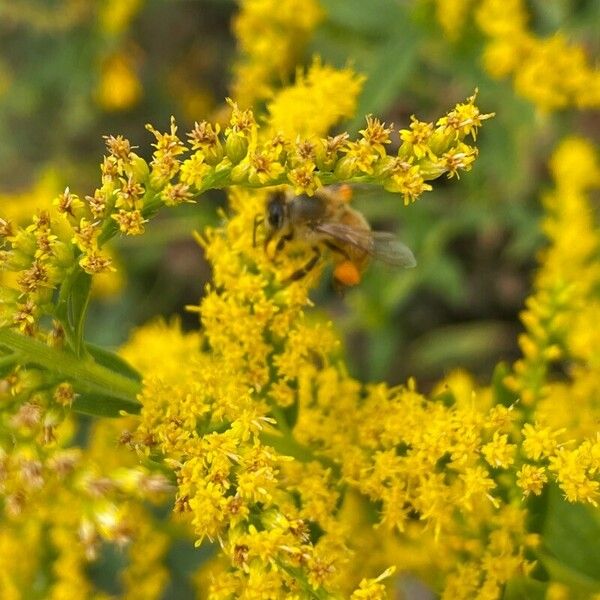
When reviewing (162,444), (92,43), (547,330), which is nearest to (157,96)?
(92,43)

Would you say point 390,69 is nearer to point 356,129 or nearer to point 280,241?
A: point 356,129

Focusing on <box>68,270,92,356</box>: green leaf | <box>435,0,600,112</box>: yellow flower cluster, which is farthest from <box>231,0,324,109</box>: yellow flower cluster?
<box>68,270,92,356</box>: green leaf

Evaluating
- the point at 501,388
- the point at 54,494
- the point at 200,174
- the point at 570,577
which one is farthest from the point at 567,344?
the point at 54,494

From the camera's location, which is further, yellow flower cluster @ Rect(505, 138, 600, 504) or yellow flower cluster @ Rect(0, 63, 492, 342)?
yellow flower cluster @ Rect(505, 138, 600, 504)

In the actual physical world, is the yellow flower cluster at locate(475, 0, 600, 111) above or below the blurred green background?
below

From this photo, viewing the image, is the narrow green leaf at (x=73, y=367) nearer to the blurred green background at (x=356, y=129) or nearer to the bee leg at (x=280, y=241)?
the bee leg at (x=280, y=241)

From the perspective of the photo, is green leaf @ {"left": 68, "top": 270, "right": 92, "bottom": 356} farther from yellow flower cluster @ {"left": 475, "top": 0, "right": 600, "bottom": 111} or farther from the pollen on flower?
yellow flower cluster @ {"left": 475, "top": 0, "right": 600, "bottom": 111}
